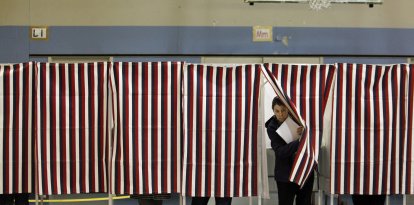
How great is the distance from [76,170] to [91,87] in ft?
2.59

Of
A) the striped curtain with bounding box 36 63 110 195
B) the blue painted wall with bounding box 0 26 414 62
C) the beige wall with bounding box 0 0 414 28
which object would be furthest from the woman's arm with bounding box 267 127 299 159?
the beige wall with bounding box 0 0 414 28

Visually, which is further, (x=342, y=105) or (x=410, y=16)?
(x=410, y=16)

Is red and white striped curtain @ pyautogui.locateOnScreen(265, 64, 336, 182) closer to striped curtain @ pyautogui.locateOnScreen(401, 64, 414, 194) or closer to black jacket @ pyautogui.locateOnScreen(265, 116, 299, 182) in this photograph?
black jacket @ pyautogui.locateOnScreen(265, 116, 299, 182)

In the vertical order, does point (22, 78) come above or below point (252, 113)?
above

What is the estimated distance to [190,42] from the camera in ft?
19.0

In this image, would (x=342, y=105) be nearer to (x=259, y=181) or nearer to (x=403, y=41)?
(x=259, y=181)

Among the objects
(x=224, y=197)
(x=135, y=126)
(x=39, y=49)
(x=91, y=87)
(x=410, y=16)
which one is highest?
(x=410, y=16)

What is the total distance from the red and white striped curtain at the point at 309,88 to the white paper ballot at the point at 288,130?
114 mm

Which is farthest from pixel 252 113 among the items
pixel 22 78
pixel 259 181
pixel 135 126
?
pixel 22 78

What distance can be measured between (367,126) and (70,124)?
281 centimetres

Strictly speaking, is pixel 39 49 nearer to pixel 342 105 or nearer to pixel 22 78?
pixel 22 78

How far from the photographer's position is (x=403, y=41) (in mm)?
5898

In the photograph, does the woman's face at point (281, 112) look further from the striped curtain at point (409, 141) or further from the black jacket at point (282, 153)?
the striped curtain at point (409, 141)

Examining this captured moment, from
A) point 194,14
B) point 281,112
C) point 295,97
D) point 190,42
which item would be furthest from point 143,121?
point 194,14
